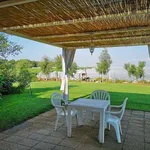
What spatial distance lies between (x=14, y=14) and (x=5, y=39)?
3.78m

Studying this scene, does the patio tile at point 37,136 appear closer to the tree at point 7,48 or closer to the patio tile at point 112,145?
the patio tile at point 112,145

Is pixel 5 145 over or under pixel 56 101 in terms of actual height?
under

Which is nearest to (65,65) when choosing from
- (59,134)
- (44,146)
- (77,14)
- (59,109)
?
(59,109)

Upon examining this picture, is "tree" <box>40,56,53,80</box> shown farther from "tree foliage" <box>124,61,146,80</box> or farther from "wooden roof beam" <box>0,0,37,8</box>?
"wooden roof beam" <box>0,0,37,8</box>

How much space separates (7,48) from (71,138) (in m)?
4.99

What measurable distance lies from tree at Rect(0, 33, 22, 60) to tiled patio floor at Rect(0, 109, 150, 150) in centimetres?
343

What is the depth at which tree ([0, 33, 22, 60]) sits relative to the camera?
602cm

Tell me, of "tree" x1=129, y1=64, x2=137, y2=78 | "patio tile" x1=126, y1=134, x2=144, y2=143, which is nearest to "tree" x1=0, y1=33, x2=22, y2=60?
"patio tile" x1=126, y1=134, x2=144, y2=143

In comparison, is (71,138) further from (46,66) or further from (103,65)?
(46,66)

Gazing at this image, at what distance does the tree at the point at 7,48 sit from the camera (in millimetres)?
6018

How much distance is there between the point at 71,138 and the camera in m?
3.11

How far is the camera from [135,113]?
190 inches

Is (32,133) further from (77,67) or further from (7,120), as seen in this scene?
(77,67)

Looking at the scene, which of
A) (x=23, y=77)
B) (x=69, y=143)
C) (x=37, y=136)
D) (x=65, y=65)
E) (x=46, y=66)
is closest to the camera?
(x=69, y=143)
